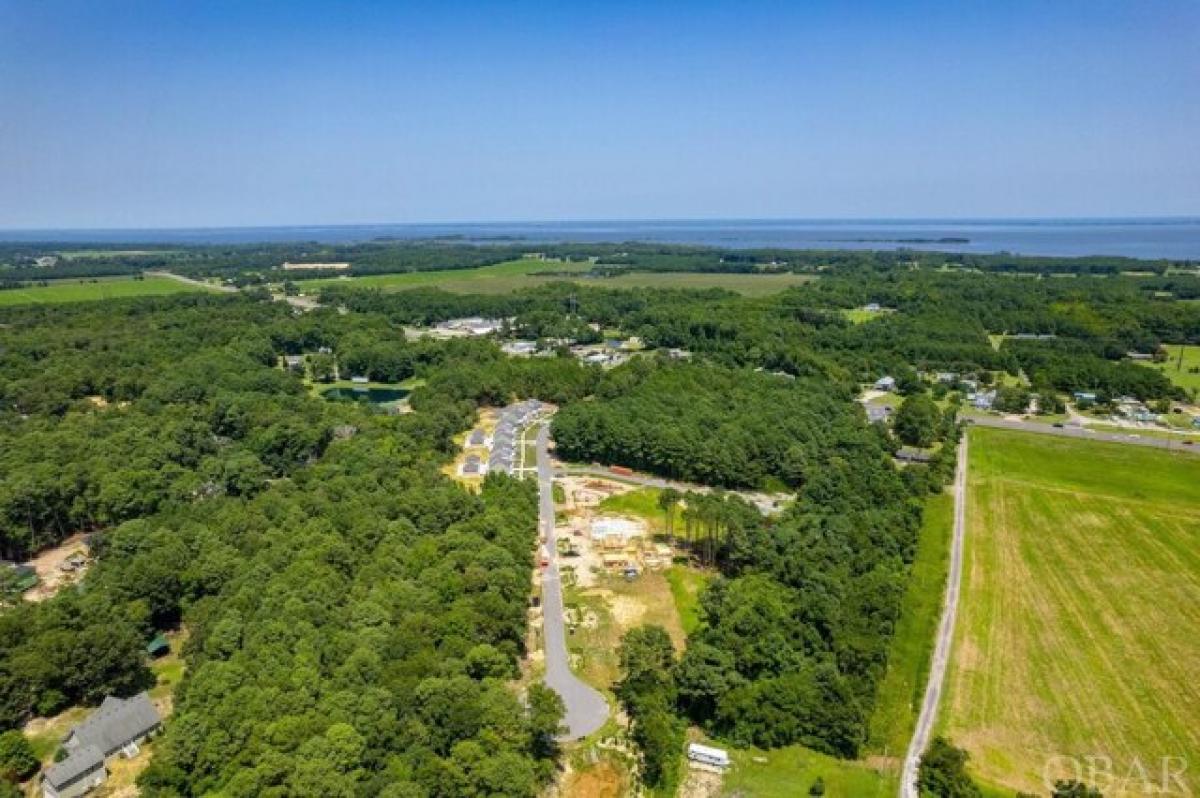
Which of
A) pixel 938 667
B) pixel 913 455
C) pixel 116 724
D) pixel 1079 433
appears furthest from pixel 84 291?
pixel 1079 433

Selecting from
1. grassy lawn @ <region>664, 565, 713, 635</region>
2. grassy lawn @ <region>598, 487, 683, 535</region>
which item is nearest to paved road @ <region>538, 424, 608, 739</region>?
grassy lawn @ <region>598, 487, 683, 535</region>

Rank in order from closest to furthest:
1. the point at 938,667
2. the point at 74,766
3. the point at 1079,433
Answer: the point at 74,766 → the point at 938,667 → the point at 1079,433

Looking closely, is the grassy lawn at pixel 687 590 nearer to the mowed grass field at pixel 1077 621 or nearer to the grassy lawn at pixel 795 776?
the grassy lawn at pixel 795 776

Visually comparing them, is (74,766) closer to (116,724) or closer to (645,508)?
(116,724)

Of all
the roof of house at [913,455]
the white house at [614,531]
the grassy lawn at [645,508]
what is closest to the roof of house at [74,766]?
the white house at [614,531]

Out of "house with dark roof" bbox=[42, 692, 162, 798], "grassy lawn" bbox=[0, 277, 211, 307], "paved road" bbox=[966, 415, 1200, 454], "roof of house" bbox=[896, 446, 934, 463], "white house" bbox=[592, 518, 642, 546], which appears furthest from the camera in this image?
"grassy lawn" bbox=[0, 277, 211, 307]

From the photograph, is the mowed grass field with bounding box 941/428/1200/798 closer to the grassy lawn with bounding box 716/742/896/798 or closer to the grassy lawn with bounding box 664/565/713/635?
the grassy lawn with bounding box 716/742/896/798

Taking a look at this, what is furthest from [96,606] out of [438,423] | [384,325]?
[384,325]
